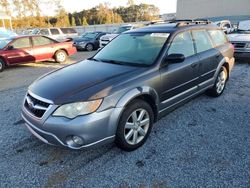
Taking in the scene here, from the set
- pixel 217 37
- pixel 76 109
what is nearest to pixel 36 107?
pixel 76 109

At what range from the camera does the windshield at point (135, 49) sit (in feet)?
11.8

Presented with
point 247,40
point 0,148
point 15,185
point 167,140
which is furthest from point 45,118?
point 247,40

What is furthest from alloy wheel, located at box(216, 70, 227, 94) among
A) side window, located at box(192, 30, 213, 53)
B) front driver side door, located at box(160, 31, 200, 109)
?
front driver side door, located at box(160, 31, 200, 109)

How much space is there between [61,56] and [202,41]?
7811mm

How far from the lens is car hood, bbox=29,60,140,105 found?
9.13ft

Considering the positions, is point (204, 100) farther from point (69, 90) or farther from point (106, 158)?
point (69, 90)

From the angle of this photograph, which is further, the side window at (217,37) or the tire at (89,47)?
the tire at (89,47)

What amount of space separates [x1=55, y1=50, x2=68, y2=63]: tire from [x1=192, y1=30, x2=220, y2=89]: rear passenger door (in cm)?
764

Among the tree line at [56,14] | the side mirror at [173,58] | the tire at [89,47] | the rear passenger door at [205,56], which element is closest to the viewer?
the side mirror at [173,58]

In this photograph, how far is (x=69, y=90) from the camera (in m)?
2.91

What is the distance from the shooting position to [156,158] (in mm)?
3082

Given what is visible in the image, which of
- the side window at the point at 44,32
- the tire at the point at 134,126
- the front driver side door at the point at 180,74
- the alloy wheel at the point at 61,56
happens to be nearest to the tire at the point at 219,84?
the front driver side door at the point at 180,74

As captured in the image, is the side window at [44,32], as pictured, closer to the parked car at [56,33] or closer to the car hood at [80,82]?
the parked car at [56,33]

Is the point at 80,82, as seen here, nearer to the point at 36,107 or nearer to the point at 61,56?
the point at 36,107
